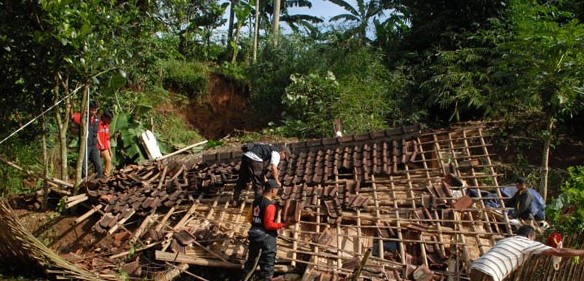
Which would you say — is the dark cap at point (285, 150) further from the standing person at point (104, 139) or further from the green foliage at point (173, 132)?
the green foliage at point (173, 132)

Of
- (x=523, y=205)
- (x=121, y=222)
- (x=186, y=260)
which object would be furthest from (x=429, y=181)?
(x=121, y=222)

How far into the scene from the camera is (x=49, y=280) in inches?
254

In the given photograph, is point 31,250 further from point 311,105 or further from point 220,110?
point 220,110

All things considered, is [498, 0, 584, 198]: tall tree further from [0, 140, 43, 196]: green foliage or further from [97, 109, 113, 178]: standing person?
[0, 140, 43, 196]: green foliage

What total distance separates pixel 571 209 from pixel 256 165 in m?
3.83

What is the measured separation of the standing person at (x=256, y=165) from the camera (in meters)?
7.75

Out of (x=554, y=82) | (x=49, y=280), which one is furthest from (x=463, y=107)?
(x=49, y=280)

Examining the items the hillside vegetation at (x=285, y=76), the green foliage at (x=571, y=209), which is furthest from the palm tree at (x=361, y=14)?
the green foliage at (x=571, y=209)

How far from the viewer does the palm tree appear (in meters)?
17.8

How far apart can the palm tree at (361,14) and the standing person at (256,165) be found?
399 inches

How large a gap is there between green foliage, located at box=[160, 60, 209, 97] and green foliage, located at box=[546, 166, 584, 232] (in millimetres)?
12241

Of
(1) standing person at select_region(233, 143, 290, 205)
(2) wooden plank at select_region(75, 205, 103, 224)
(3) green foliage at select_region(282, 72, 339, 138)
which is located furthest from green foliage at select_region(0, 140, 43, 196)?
(3) green foliage at select_region(282, 72, 339, 138)

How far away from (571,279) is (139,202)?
548 centimetres

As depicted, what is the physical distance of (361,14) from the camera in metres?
19.6
